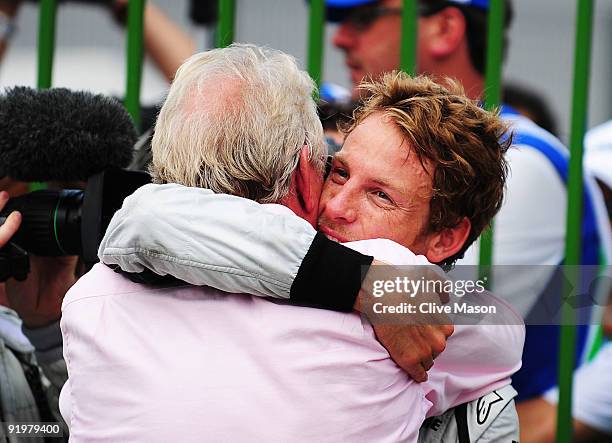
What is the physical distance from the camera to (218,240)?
1.16 meters

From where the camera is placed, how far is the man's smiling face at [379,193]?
140 cm

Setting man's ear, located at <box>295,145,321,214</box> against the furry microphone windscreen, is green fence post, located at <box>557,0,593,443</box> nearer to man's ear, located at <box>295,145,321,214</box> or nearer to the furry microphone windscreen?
man's ear, located at <box>295,145,321,214</box>

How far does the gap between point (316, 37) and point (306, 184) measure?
658 millimetres

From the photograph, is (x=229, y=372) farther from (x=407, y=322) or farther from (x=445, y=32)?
(x=445, y=32)

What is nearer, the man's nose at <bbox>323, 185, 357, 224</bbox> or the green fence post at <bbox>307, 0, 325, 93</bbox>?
the man's nose at <bbox>323, 185, 357, 224</bbox>

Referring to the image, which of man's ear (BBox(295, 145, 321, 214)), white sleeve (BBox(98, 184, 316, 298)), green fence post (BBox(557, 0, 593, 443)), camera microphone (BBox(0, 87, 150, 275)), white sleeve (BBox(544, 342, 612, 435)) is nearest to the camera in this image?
white sleeve (BBox(98, 184, 316, 298))

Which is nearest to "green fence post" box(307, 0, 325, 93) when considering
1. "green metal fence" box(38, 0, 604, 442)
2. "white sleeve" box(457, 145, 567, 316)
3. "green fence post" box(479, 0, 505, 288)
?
"green metal fence" box(38, 0, 604, 442)

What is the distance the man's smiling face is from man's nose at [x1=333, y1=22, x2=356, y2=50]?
0.97m

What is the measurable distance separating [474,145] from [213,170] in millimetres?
408

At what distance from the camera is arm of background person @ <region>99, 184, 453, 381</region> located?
1.15m

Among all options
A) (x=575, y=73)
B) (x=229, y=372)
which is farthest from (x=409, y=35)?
(x=229, y=372)

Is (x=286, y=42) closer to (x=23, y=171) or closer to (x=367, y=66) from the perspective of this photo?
(x=367, y=66)

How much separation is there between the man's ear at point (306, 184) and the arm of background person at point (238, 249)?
0.37ft

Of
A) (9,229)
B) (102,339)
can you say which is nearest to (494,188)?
(102,339)
